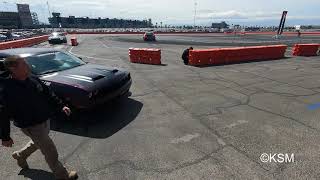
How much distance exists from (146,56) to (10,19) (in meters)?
136

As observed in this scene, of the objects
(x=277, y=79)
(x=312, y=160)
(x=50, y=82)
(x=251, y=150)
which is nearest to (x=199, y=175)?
(x=251, y=150)

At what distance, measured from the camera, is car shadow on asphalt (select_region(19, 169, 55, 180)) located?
12.1ft

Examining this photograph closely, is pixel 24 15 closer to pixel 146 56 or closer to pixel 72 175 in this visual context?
pixel 146 56

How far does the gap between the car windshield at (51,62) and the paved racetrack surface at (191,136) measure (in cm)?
126

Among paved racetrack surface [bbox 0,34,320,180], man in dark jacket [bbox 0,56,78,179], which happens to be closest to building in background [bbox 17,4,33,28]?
paved racetrack surface [bbox 0,34,320,180]

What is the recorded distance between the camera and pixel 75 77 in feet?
17.8

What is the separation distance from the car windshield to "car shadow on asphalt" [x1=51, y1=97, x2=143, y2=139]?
1201mm

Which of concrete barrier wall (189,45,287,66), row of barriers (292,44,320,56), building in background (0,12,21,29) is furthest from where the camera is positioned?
building in background (0,12,21,29)

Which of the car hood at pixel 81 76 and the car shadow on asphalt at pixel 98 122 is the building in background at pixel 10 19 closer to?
the car hood at pixel 81 76

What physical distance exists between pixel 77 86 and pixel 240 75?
7.69 meters

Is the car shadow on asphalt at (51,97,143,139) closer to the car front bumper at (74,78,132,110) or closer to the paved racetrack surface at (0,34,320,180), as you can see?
the paved racetrack surface at (0,34,320,180)

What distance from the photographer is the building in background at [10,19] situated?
118750 millimetres

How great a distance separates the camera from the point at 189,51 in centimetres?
1315

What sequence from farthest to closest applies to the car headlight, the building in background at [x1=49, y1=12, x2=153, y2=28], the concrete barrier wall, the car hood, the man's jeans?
the building in background at [x1=49, y1=12, x2=153, y2=28] < the concrete barrier wall < the car hood < the car headlight < the man's jeans
